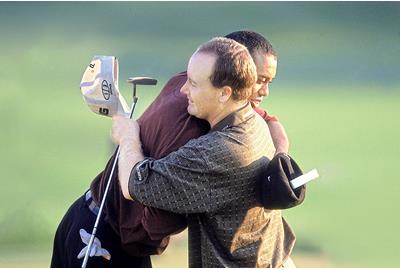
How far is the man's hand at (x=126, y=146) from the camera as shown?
197cm

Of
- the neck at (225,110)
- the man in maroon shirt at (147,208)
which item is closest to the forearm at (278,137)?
the man in maroon shirt at (147,208)

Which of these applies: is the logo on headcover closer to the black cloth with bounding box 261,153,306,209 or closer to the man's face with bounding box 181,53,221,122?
the man's face with bounding box 181,53,221,122

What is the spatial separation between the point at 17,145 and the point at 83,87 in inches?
114

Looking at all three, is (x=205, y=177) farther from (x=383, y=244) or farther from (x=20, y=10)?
(x=20, y=10)

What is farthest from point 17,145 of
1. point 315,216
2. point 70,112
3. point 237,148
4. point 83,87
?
point 237,148

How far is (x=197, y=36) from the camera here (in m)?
5.45

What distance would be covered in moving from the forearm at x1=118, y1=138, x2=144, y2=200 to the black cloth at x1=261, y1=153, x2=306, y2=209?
267mm

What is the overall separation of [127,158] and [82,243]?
1.06 ft

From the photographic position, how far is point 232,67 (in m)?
1.92

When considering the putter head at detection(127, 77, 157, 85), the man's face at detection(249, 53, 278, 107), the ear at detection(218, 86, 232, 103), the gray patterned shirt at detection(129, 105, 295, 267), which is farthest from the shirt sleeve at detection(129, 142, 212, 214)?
the putter head at detection(127, 77, 157, 85)

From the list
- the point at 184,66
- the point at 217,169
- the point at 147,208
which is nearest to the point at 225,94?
the point at 217,169

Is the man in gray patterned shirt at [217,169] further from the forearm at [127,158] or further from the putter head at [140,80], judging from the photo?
the putter head at [140,80]

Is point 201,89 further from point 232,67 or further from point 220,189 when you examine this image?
point 220,189

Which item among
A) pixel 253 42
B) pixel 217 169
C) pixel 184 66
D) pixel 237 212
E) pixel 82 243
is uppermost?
pixel 253 42
